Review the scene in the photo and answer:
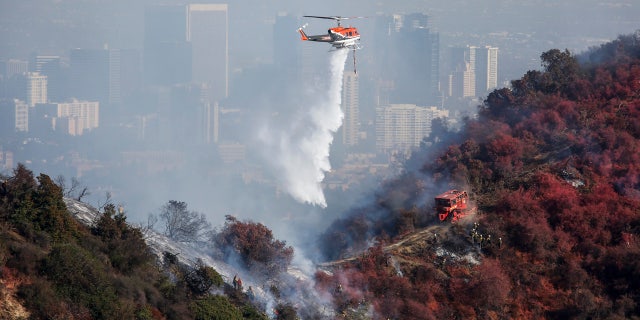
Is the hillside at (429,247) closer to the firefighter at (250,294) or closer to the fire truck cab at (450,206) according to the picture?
the firefighter at (250,294)

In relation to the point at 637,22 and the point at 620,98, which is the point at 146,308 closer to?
the point at 620,98

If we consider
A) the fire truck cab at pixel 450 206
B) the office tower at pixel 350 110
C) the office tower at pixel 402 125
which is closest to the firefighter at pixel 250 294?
the fire truck cab at pixel 450 206

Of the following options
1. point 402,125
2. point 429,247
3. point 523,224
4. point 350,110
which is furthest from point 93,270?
point 402,125

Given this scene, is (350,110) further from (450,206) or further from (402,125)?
(450,206)

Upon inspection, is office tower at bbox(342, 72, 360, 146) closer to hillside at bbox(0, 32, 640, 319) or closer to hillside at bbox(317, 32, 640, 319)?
hillside at bbox(317, 32, 640, 319)

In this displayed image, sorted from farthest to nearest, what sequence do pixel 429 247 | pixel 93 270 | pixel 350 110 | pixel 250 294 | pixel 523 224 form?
pixel 350 110 → pixel 523 224 → pixel 429 247 → pixel 250 294 → pixel 93 270

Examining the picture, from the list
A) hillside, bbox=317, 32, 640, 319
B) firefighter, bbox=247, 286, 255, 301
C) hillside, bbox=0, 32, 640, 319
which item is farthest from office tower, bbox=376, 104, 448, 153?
firefighter, bbox=247, 286, 255, 301
